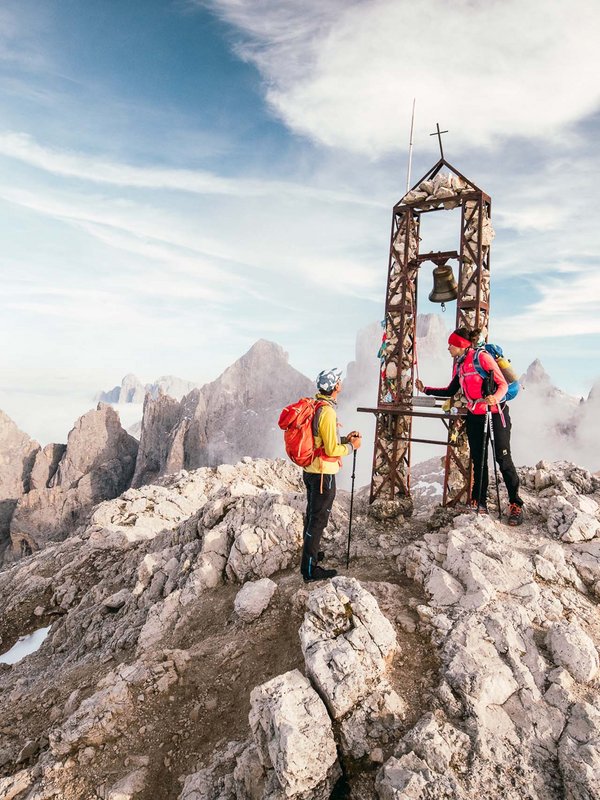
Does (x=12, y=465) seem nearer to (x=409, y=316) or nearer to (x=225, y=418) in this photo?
(x=225, y=418)

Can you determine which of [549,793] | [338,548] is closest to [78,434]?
[338,548]

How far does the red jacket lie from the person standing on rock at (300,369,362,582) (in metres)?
2.93

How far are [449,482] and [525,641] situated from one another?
5.39m

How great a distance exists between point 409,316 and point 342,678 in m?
9.45

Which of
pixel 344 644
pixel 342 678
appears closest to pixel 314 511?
pixel 344 644

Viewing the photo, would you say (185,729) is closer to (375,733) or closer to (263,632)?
(263,632)

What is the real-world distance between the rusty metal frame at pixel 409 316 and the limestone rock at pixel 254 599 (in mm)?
4933

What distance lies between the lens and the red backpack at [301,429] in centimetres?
736

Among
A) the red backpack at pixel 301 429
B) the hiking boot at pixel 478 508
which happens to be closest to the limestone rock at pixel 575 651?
the hiking boot at pixel 478 508

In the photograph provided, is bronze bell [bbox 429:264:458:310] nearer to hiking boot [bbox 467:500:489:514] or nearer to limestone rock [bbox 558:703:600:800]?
hiking boot [bbox 467:500:489:514]

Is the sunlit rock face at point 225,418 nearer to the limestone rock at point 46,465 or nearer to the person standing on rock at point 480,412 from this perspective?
the limestone rock at point 46,465

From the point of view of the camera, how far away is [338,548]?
9500 millimetres

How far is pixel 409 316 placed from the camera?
482 inches

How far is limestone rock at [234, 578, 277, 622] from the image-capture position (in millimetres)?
7581
